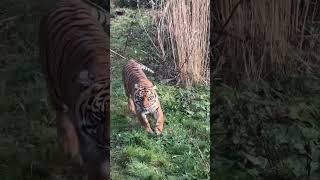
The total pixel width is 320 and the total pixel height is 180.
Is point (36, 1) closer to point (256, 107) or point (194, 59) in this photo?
point (194, 59)

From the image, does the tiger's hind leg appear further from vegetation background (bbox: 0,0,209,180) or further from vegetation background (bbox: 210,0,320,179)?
vegetation background (bbox: 210,0,320,179)

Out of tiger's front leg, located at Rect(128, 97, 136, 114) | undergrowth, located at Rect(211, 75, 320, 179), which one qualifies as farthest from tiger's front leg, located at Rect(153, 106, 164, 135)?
undergrowth, located at Rect(211, 75, 320, 179)

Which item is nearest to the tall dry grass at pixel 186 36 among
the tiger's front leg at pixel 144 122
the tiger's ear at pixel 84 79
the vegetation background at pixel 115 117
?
the vegetation background at pixel 115 117

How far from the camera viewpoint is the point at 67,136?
3.37 m

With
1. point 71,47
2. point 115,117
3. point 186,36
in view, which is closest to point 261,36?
point 186,36

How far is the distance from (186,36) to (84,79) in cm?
60

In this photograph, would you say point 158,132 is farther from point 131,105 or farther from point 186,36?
point 186,36

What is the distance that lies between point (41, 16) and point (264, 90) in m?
1.33

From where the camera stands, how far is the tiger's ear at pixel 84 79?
3311 millimetres

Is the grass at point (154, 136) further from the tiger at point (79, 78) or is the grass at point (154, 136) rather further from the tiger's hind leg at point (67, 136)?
the tiger's hind leg at point (67, 136)

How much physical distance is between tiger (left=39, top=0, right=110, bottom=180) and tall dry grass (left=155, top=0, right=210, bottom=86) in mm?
324

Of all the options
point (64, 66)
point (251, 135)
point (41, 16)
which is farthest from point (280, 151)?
point (41, 16)

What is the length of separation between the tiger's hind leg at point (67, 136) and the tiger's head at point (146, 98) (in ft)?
1.29

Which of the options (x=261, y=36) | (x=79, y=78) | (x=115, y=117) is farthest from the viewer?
(x=261, y=36)
